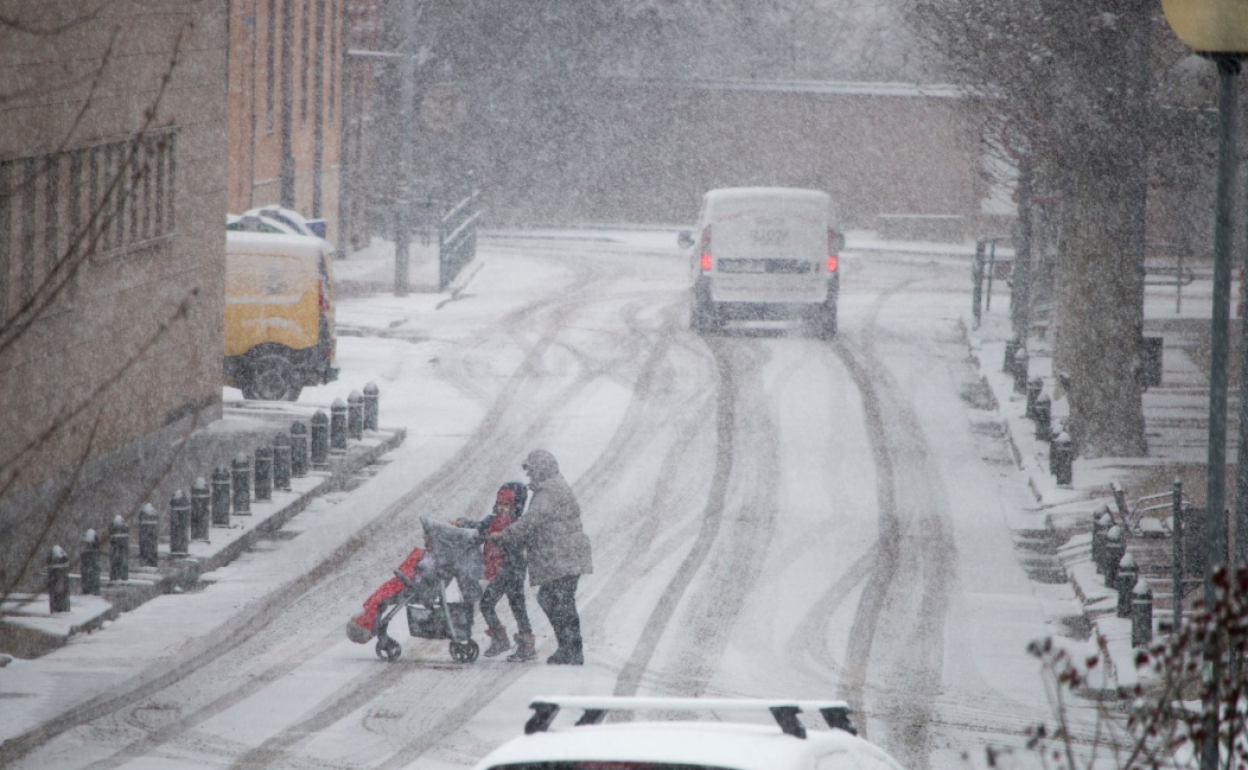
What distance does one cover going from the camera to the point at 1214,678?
164 inches

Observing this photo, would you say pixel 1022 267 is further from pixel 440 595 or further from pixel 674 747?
pixel 674 747

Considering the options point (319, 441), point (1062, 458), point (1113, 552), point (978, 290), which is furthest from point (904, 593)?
point (978, 290)

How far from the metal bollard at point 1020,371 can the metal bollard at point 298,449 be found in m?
9.48

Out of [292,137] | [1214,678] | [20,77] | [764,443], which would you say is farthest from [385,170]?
[1214,678]

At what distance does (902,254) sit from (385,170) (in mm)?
13856

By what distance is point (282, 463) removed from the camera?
1609 cm

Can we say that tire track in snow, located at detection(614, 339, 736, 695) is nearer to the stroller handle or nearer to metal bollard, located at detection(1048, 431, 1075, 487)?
the stroller handle

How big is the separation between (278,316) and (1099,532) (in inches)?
414

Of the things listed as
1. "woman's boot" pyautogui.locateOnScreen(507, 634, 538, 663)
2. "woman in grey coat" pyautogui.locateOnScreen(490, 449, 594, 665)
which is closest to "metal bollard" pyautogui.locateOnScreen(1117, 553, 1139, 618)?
"woman in grey coat" pyautogui.locateOnScreen(490, 449, 594, 665)

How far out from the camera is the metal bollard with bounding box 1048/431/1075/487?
16.8 m

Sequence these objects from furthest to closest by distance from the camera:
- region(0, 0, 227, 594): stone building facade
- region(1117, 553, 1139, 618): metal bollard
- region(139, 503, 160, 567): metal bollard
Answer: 1. region(0, 0, 227, 594): stone building facade
2. region(139, 503, 160, 567): metal bollard
3. region(1117, 553, 1139, 618): metal bollard

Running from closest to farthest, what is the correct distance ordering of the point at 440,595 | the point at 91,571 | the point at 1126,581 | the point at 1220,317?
the point at 1220,317 < the point at 440,595 < the point at 1126,581 < the point at 91,571

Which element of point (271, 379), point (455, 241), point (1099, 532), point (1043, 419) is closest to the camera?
point (1099, 532)

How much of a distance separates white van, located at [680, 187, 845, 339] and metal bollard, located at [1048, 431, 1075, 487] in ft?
30.6
